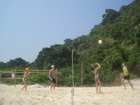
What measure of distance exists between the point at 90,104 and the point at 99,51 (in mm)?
25152

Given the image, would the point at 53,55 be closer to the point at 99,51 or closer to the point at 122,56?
the point at 99,51

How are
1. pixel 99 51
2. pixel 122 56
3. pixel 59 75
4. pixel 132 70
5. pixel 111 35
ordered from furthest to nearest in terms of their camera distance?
pixel 111 35, pixel 99 51, pixel 122 56, pixel 132 70, pixel 59 75

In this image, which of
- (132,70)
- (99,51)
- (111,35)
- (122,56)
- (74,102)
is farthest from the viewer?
(111,35)

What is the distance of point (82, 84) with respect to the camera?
14.9 m

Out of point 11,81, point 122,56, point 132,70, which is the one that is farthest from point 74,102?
point 122,56

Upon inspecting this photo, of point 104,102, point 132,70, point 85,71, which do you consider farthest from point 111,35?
point 104,102

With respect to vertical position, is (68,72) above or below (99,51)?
below

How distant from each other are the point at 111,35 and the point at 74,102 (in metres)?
30.8

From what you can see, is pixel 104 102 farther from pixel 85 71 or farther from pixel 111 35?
pixel 111 35

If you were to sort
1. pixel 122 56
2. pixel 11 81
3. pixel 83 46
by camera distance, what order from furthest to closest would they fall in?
pixel 83 46 < pixel 122 56 < pixel 11 81

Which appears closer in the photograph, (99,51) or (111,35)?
(99,51)

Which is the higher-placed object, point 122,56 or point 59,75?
point 122,56

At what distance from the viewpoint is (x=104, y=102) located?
658 cm

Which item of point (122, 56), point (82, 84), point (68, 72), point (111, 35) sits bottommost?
point (82, 84)
